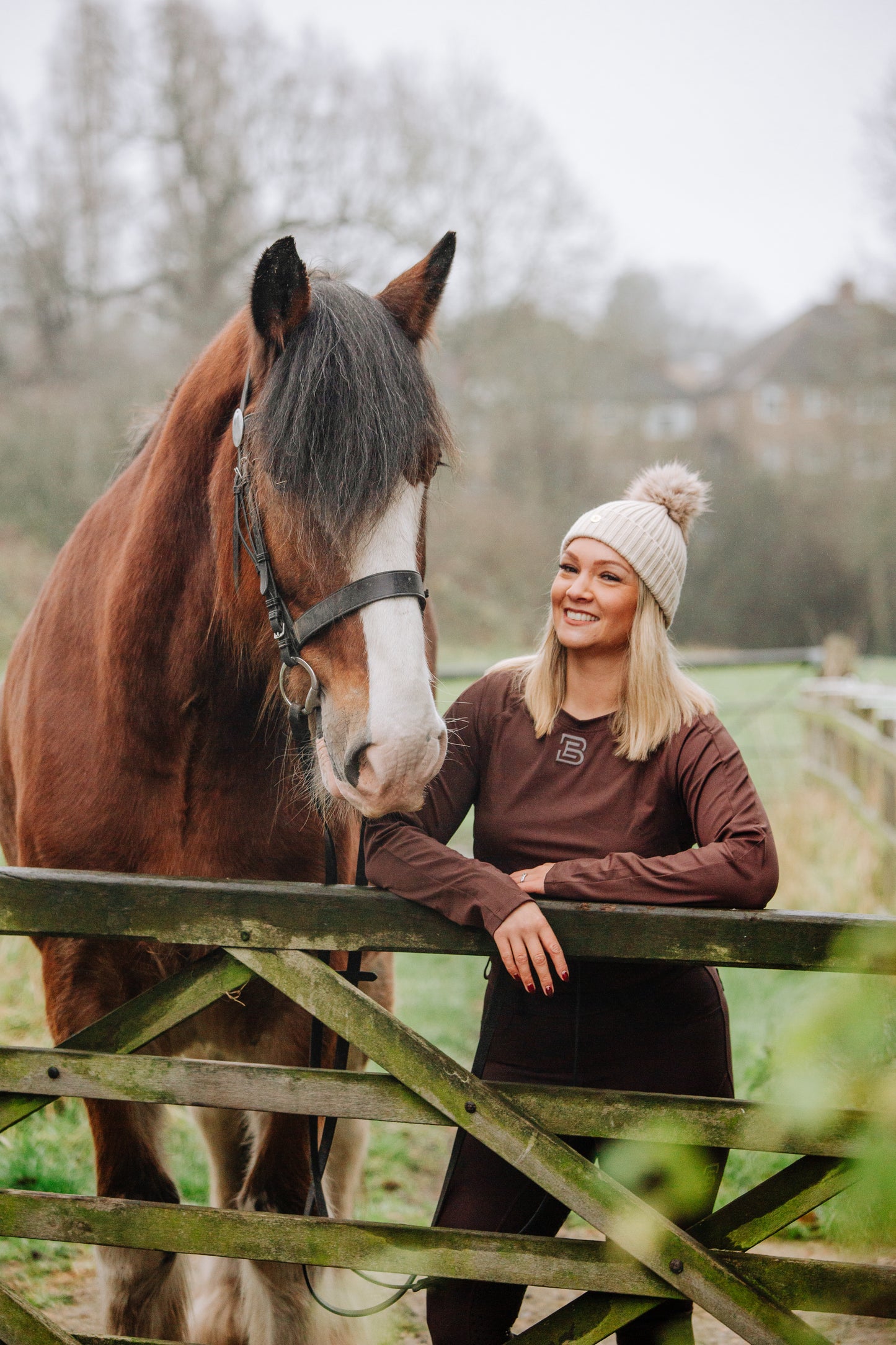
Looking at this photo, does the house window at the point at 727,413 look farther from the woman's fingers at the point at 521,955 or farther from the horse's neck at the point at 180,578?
the woman's fingers at the point at 521,955

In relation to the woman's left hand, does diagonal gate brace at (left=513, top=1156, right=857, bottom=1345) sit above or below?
below

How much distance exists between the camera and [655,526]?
88.0 inches

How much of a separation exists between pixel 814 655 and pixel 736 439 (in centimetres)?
1893

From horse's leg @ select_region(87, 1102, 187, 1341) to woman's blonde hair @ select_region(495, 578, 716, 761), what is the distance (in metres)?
1.35

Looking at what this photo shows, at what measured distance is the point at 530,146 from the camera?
23.3 meters

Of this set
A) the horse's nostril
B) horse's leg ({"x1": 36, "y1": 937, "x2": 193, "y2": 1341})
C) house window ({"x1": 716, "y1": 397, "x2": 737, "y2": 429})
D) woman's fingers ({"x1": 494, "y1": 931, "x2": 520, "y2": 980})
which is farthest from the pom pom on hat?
house window ({"x1": 716, "y1": 397, "x2": 737, "y2": 429})

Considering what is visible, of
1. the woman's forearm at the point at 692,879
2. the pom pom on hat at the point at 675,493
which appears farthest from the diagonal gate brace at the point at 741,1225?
the pom pom on hat at the point at 675,493

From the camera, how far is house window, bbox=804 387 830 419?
84.2 ft

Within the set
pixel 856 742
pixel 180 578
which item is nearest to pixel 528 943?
pixel 180 578

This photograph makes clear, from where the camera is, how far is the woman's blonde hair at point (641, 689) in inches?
83.9

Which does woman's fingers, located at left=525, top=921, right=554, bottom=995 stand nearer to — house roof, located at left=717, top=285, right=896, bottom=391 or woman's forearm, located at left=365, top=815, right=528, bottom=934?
woman's forearm, located at left=365, top=815, right=528, bottom=934

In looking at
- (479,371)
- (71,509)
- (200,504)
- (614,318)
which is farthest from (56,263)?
(200,504)

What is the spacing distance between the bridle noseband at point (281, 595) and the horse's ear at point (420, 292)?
0.38 metres

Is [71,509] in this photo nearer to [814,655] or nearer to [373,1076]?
[814,655]
